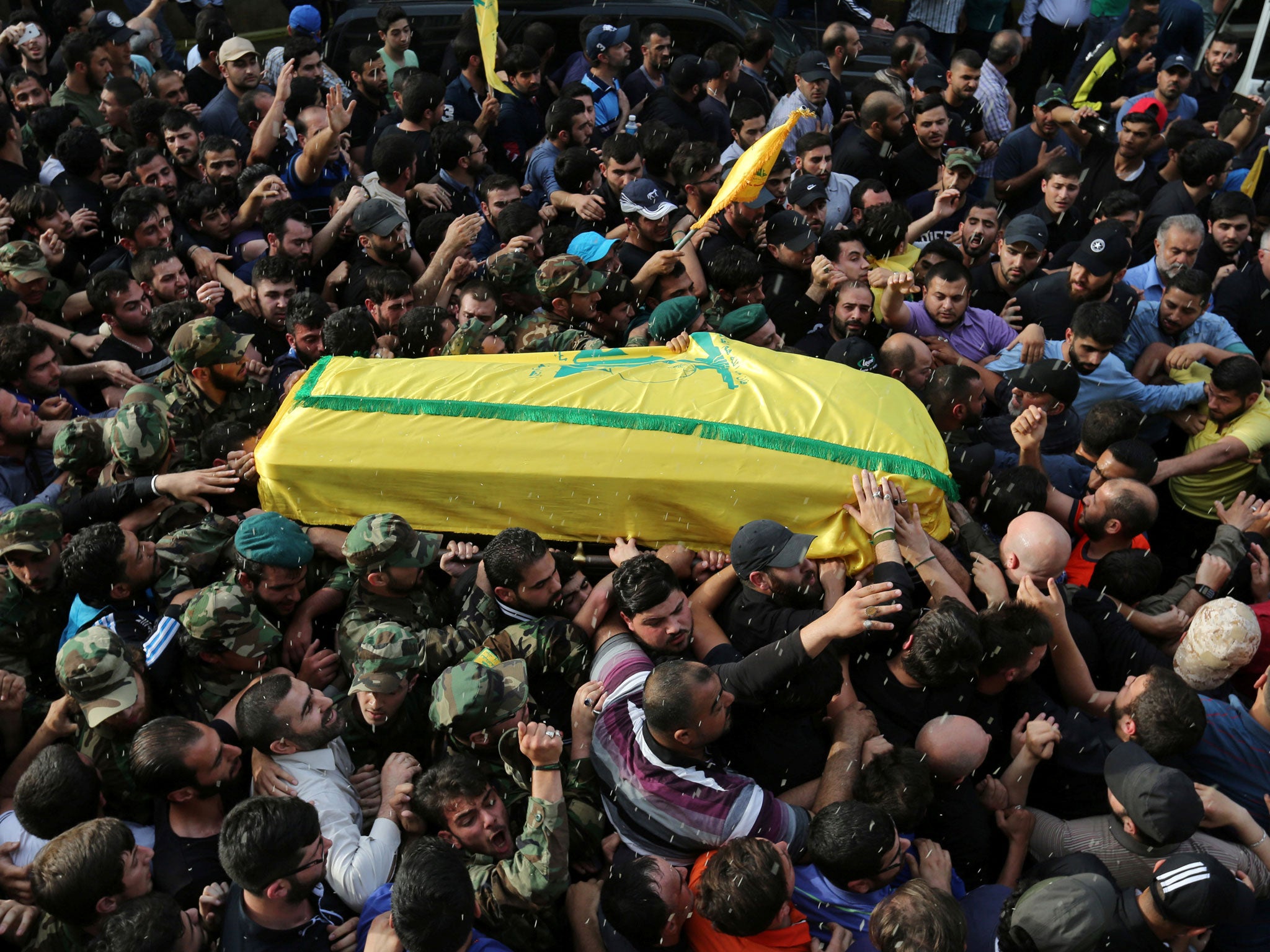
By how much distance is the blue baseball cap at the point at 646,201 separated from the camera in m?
5.76

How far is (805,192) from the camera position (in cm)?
628

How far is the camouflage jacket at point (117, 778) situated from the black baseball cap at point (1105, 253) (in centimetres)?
476

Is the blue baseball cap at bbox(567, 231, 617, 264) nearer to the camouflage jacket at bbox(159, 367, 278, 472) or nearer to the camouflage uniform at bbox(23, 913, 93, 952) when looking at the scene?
the camouflage jacket at bbox(159, 367, 278, 472)

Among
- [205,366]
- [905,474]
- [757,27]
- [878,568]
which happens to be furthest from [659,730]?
[757,27]

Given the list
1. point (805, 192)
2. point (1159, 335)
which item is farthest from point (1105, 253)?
point (805, 192)

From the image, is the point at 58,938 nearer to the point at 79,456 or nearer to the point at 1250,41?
the point at 79,456

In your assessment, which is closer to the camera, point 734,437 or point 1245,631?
point 1245,631

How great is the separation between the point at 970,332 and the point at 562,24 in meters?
5.27

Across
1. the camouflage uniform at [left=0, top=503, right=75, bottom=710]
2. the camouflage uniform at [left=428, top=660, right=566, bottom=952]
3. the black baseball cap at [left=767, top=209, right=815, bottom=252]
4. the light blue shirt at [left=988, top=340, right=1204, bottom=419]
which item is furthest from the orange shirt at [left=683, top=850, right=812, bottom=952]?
the black baseball cap at [left=767, top=209, right=815, bottom=252]

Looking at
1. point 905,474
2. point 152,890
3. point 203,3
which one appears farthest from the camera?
point 203,3

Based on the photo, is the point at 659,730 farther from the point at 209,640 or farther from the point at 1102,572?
the point at 1102,572

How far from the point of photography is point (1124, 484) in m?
4.31

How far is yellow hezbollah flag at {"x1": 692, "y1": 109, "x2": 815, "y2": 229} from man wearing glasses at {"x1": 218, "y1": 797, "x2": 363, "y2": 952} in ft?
11.5

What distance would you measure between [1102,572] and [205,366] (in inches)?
144
